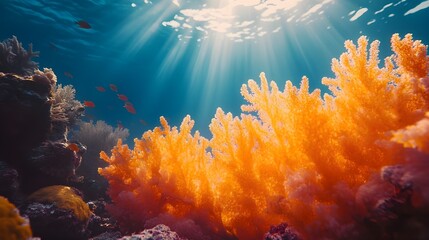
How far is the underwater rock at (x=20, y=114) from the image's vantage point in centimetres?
482

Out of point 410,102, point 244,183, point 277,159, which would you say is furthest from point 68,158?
point 410,102

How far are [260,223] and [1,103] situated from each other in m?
4.80

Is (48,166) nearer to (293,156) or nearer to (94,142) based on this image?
(293,156)

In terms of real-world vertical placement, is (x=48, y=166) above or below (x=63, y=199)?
above

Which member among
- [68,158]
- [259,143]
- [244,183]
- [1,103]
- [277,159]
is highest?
[1,103]

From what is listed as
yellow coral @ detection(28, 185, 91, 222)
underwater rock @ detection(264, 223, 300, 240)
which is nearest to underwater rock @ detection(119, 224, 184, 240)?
underwater rock @ detection(264, 223, 300, 240)

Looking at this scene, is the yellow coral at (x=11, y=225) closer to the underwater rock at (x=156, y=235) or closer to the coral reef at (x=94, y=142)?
the underwater rock at (x=156, y=235)

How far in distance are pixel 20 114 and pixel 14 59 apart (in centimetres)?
478

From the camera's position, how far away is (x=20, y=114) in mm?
4934

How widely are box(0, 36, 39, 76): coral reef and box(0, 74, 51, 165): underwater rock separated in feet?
12.4

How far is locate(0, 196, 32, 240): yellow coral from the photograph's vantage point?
2.12m

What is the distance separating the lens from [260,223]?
3.50 m

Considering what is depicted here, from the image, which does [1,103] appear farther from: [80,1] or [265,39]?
[265,39]

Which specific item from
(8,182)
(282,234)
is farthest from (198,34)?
(282,234)
